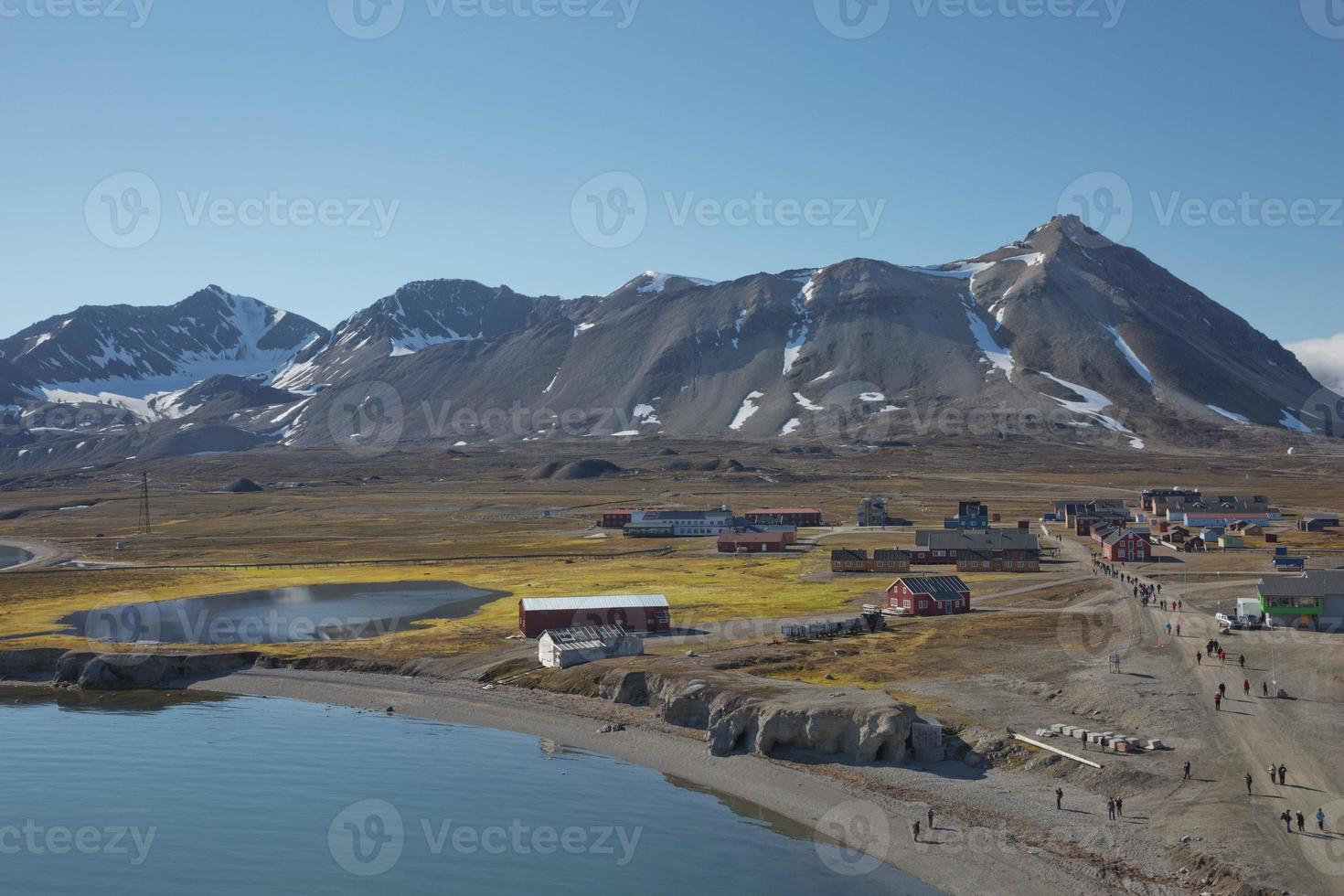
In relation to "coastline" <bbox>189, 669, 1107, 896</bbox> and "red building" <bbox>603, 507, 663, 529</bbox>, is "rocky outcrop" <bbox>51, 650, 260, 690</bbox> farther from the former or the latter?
"red building" <bbox>603, 507, 663, 529</bbox>

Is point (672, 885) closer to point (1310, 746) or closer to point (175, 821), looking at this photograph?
point (175, 821)

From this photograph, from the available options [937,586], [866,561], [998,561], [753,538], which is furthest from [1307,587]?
[753,538]

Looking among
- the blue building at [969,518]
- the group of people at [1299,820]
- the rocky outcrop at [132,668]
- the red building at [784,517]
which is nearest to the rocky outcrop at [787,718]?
the group of people at [1299,820]

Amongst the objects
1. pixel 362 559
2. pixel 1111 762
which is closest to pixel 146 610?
pixel 362 559

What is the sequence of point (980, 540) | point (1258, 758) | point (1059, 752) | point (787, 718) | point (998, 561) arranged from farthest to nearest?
point (980, 540)
point (998, 561)
point (787, 718)
point (1059, 752)
point (1258, 758)

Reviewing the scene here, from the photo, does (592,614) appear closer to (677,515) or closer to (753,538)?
(753,538)
